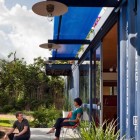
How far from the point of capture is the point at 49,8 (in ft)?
13.8

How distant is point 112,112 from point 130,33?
6.22m

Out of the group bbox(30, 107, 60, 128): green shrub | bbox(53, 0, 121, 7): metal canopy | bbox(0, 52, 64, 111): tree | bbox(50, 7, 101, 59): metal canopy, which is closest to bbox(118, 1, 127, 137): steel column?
bbox(53, 0, 121, 7): metal canopy

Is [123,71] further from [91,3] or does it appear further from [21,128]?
[21,128]

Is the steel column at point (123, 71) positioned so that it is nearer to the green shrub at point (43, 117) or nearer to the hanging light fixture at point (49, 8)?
the hanging light fixture at point (49, 8)

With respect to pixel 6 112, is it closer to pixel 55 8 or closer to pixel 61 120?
pixel 61 120

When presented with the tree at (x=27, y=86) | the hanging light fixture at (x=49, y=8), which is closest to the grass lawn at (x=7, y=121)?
the tree at (x=27, y=86)

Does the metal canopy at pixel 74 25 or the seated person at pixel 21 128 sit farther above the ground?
the metal canopy at pixel 74 25

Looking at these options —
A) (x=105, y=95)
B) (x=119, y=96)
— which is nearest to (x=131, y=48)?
(x=119, y=96)

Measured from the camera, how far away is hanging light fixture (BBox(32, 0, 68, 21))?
13.4 feet

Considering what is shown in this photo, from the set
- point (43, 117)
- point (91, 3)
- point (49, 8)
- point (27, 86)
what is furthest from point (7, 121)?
point (49, 8)

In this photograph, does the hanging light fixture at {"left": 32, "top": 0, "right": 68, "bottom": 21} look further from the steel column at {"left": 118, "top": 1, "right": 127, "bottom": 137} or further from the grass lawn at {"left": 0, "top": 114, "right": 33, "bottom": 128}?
the grass lawn at {"left": 0, "top": 114, "right": 33, "bottom": 128}

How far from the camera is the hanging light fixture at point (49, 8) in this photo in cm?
409

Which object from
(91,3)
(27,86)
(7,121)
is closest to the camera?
(91,3)

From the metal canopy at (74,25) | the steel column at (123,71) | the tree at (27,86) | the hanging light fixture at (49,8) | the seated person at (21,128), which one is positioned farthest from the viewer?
the tree at (27,86)
